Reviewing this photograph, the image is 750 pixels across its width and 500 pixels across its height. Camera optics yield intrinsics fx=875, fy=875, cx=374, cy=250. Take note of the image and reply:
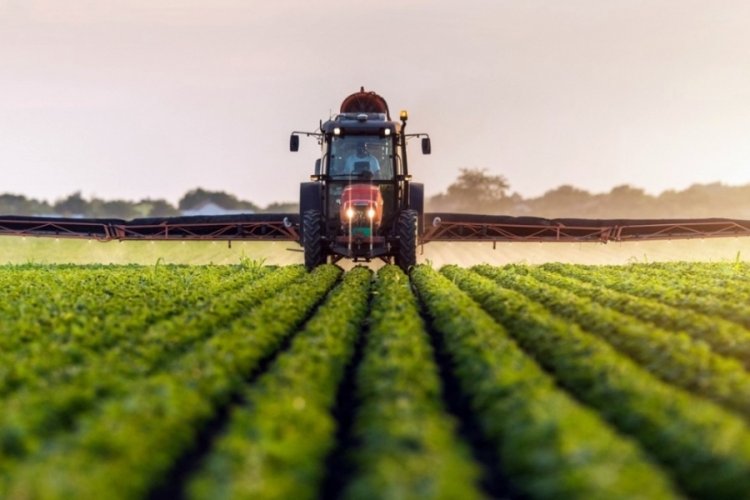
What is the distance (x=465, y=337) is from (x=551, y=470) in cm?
455

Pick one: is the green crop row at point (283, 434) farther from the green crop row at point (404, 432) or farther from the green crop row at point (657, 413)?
the green crop row at point (657, 413)

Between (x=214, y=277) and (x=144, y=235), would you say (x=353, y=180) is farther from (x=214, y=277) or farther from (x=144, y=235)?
(x=144, y=235)

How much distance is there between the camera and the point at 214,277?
19.9 m

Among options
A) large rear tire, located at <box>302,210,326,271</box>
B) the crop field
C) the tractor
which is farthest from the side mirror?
the crop field

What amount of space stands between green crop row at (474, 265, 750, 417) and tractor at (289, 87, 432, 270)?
26.7 feet

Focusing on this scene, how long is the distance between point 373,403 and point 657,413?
2.08m

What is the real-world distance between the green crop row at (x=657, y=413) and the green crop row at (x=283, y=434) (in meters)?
2.16

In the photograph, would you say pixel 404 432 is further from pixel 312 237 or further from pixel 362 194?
pixel 312 237

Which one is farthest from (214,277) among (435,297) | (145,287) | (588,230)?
(588,230)

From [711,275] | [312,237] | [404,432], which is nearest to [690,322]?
[404,432]

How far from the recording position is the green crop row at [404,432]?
4645 mm

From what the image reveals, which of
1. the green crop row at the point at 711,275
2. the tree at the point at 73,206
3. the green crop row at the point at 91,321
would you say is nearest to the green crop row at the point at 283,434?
the green crop row at the point at 91,321

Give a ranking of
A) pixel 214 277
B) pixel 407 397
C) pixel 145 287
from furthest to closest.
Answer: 1. pixel 214 277
2. pixel 145 287
3. pixel 407 397

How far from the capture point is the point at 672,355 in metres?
8.48
